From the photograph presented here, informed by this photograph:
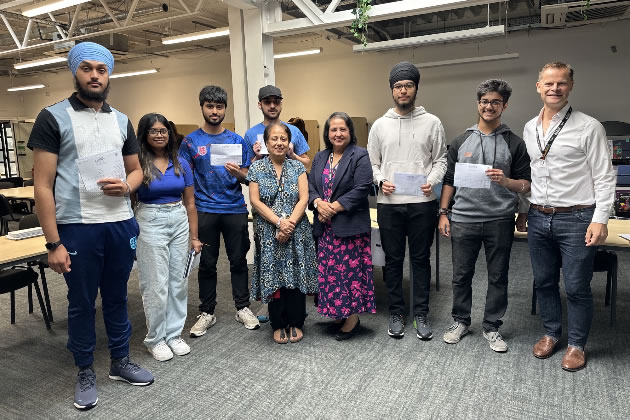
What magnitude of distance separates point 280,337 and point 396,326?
0.81 metres

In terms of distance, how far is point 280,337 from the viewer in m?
3.10

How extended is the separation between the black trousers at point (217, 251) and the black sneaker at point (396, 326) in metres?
1.12

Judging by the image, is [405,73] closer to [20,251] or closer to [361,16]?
[361,16]

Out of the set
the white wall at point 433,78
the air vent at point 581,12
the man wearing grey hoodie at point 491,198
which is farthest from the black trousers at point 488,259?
the white wall at point 433,78

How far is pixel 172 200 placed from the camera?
9.12 feet

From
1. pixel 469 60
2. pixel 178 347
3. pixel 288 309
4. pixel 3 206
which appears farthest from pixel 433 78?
pixel 178 347

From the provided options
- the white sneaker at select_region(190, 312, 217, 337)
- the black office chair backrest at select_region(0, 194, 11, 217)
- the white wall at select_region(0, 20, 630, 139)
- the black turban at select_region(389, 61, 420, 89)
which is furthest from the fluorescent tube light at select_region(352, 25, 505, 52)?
the black office chair backrest at select_region(0, 194, 11, 217)

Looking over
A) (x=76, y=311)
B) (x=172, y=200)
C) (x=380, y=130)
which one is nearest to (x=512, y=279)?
(x=380, y=130)

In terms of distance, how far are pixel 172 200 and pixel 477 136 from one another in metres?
1.96

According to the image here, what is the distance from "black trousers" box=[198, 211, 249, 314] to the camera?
317 centimetres

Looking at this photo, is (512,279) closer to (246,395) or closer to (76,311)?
(246,395)

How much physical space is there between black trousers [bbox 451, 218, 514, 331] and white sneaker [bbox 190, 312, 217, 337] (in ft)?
5.91

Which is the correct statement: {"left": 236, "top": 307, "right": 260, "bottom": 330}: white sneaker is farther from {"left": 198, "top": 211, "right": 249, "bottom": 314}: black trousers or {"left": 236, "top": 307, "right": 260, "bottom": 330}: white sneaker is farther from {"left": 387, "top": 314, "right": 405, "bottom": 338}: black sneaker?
{"left": 387, "top": 314, "right": 405, "bottom": 338}: black sneaker

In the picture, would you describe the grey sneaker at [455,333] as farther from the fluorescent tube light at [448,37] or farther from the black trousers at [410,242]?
the fluorescent tube light at [448,37]
